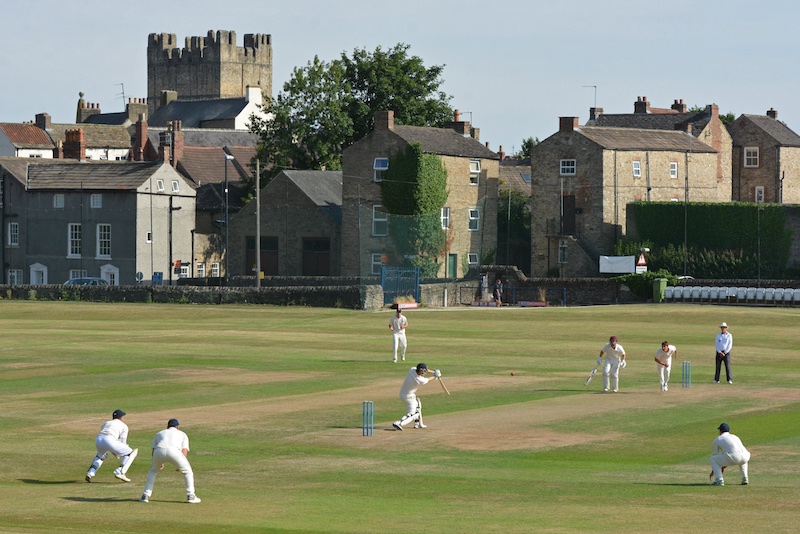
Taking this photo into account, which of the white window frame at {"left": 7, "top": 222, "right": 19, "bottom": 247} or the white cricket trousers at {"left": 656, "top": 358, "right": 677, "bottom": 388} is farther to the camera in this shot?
the white window frame at {"left": 7, "top": 222, "right": 19, "bottom": 247}

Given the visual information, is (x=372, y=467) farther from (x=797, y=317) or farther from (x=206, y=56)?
(x=206, y=56)

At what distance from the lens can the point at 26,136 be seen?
13862 centimetres

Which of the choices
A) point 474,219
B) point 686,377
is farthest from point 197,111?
point 686,377

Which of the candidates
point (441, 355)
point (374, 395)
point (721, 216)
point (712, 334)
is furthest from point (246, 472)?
point (721, 216)

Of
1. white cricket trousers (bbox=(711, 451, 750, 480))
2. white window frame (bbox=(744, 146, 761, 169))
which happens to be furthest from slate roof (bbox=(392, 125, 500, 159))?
white cricket trousers (bbox=(711, 451, 750, 480))

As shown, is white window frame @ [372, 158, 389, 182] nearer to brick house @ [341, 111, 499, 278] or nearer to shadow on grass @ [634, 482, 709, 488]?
brick house @ [341, 111, 499, 278]

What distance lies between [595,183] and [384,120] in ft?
47.4

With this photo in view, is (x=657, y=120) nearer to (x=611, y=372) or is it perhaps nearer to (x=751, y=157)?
(x=751, y=157)

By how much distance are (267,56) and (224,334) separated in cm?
14562

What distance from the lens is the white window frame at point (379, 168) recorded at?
9056cm

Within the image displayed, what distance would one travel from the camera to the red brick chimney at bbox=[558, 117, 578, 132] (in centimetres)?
9044

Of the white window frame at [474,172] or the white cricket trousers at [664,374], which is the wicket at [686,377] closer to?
the white cricket trousers at [664,374]

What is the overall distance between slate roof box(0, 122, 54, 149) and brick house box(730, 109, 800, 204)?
69.8 metres

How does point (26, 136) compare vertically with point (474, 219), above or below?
above
